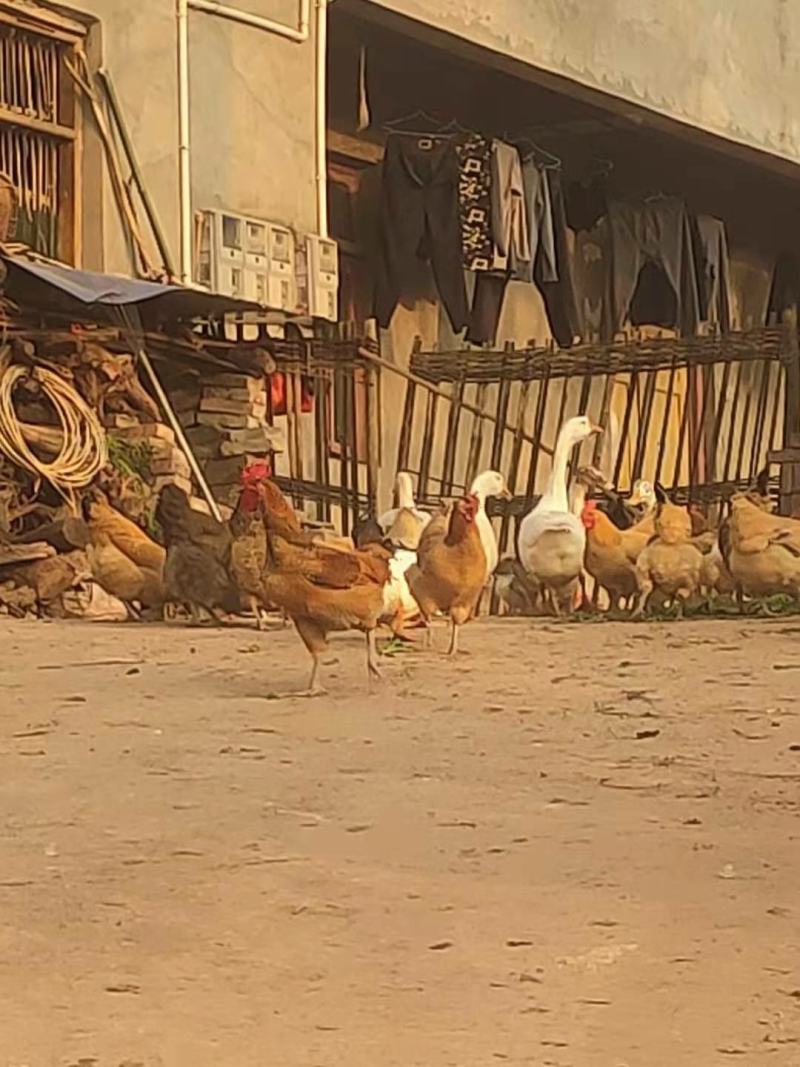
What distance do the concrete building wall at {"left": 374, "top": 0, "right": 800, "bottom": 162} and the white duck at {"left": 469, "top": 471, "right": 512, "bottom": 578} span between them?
3331mm

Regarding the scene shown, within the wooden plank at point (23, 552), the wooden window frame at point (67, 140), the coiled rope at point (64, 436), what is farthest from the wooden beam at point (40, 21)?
the wooden plank at point (23, 552)

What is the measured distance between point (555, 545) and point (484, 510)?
2.66 ft

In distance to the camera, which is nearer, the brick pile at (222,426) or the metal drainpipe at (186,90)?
the metal drainpipe at (186,90)

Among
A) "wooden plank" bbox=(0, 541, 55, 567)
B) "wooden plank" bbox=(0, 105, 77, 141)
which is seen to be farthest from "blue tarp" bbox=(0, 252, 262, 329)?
"wooden plank" bbox=(0, 541, 55, 567)

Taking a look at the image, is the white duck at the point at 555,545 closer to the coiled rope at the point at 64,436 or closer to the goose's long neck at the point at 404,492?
the goose's long neck at the point at 404,492

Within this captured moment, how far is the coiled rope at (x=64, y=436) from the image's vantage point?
38.4 ft

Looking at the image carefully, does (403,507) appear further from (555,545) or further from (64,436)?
(64,436)

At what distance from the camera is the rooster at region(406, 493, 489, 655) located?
28.3ft

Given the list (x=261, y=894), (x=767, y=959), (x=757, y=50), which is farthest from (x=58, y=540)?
(x=757, y=50)

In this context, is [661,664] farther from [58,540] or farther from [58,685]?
[58,540]

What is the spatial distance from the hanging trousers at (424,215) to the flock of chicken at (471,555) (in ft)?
10.8

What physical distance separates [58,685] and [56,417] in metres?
4.36

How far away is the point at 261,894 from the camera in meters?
4.47

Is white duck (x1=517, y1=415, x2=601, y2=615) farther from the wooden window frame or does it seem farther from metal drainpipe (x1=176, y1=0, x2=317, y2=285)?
the wooden window frame
